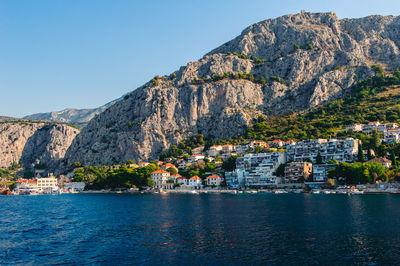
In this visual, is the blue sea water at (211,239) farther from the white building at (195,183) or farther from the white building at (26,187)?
the white building at (26,187)

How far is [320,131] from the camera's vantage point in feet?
435

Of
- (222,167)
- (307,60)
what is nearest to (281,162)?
(222,167)

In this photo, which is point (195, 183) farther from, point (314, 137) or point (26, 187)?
point (26, 187)

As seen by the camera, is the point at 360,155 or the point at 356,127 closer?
the point at 360,155

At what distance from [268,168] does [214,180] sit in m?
18.3

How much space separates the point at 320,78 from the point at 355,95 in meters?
17.6

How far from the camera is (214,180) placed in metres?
119

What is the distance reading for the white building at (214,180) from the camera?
119 metres

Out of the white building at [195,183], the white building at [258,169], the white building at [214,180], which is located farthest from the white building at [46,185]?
the white building at [258,169]

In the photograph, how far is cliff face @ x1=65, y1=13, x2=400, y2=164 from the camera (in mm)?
165375

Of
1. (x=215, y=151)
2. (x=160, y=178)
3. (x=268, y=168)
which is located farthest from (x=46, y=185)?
(x=268, y=168)

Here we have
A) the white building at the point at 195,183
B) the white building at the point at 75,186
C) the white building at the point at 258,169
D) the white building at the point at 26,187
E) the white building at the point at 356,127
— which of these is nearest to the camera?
the white building at the point at 258,169

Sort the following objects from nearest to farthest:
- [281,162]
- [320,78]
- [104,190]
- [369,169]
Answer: [369,169], [281,162], [104,190], [320,78]

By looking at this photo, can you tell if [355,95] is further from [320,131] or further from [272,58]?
[272,58]
